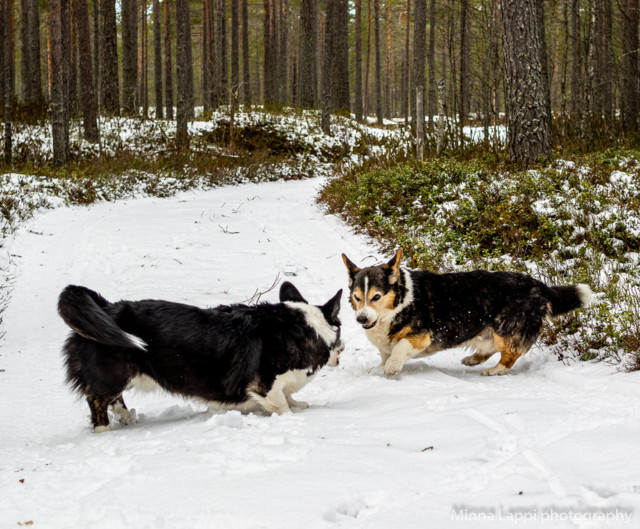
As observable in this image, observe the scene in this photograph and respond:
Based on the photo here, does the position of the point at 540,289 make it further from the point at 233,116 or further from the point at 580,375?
the point at 233,116

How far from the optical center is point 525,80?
999 centimetres

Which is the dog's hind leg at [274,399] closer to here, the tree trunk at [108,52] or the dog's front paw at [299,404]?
the dog's front paw at [299,404]

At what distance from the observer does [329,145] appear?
22.6 meters

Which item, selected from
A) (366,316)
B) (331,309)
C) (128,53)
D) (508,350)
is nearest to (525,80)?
(508,350)

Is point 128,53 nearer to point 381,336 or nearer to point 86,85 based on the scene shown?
point 86,85

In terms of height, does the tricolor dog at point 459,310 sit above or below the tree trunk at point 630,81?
below

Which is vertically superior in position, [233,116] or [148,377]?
[233,116]

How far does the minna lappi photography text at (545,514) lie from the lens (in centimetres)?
207

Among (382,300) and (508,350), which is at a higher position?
(382,300)

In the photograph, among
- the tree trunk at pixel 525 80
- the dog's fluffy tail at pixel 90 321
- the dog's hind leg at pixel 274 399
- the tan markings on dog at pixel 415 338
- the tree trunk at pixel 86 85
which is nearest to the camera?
the dog's fluffy tail at pixel 90 321

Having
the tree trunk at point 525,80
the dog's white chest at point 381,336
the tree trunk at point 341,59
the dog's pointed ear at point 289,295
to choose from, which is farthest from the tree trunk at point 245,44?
the dog's pointed ear at point 289,295

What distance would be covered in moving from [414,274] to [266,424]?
101 inches

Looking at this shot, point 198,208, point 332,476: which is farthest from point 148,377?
point 198,208

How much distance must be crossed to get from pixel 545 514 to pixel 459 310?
3.02 meters
